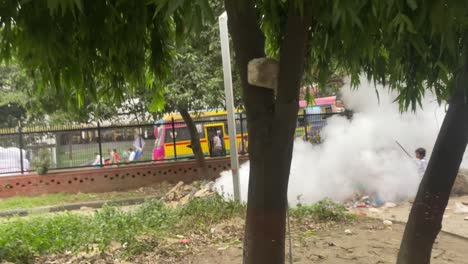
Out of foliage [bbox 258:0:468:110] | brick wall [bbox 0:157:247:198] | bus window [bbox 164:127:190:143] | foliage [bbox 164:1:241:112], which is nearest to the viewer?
foliage [bbox 258:0:468:110]

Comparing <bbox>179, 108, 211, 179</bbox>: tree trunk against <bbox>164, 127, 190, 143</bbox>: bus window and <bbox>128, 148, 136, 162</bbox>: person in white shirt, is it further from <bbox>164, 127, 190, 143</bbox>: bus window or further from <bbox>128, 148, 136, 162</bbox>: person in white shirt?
<bbox>128, 148, 136, 162</bbox>: person in white shirt

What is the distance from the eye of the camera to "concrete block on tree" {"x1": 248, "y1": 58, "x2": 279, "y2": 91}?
9.07 ft

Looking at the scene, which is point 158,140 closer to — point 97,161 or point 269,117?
point 97,161

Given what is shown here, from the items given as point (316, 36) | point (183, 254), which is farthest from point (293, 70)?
point (183, 254)

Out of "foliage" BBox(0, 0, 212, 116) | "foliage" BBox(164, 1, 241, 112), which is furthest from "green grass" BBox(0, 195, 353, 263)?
"foliage" BBox(164, 1, 241, 112)

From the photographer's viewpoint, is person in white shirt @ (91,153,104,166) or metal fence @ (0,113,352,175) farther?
person in white shirt @ (91,153,104,166)

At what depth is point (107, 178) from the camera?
17.6m

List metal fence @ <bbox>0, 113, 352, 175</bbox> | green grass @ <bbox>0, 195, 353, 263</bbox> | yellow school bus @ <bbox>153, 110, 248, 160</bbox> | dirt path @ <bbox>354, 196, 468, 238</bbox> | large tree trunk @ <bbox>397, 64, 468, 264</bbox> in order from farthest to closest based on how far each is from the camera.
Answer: yellow school bus @ <bbox>153, 110, 248, 160</bbox>
metal fence @ <bbox>0, 113, 352, 175</bbox>
dirt path @ <bbox>354, 196, 468, 238</bbox>
green grass @ <bbox>0, 195, 353, 263</bbox>
large tree trunk @ <bbox>397, 64, 468, 264</bbox>

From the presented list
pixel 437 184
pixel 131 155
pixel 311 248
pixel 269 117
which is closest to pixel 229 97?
pixel 311 248

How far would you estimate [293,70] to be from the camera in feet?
9.25

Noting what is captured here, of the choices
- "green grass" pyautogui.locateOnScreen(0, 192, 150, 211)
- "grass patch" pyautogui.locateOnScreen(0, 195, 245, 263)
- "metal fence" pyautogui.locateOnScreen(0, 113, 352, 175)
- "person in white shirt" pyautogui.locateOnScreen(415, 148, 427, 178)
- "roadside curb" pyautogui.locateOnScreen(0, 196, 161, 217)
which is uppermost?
"metal fence" pyautogui.locateOnScreen(0, 113, 352, 175)

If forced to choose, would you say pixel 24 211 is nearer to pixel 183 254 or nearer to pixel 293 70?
pixel 183 254

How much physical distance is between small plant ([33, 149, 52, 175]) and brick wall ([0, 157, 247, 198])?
0.18m

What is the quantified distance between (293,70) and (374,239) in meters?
4.63
